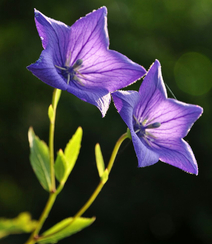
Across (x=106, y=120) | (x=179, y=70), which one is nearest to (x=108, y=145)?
(x=106, y=120)

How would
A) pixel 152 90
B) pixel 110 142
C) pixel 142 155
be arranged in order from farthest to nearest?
pixel 110 142 → pixel 152 90 → pixel 142 155

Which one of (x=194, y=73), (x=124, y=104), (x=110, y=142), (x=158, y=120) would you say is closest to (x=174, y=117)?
(x=158, y=120)

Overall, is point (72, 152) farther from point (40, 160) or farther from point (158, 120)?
point (158, 120)

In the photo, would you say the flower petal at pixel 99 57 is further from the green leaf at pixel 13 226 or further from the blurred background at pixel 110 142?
the blurred background at pixel 110 142

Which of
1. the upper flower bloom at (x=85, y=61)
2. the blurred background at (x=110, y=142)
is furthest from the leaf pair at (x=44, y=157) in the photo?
the blurred background at (x=110, y=142)

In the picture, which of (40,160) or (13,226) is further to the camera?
(40,160)

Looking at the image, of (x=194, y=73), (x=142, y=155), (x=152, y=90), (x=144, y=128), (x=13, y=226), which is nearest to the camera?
(x=13, y=226)

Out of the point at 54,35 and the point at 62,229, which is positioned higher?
the point at 54,35
